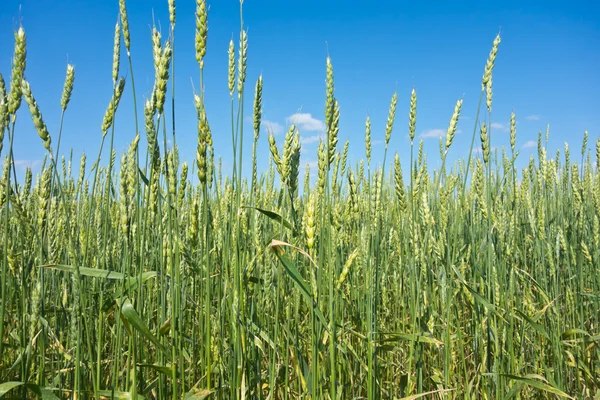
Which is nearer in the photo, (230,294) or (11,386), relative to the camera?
(11,386)

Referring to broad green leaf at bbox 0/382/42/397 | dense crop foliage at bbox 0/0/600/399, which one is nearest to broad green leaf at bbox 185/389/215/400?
dense crop foliage at bbox 0/0/600/399

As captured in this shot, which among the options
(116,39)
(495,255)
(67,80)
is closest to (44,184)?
(67,80)

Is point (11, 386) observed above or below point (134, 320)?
below

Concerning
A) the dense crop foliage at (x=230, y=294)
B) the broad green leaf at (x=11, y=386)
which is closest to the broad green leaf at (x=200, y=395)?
the dense crop foliage at (x=230, y=294)

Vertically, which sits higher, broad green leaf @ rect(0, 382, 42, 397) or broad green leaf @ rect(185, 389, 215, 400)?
broad green leaf @ rect(0, 382, 42, 397)

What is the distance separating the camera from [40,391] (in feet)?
3.37

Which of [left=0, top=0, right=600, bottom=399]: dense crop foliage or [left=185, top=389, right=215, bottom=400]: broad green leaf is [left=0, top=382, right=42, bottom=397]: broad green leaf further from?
[left=185, top=389, right=215, bottom=400]: broad green leaf

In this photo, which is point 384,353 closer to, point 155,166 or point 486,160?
point 486,160

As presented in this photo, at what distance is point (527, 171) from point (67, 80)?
3.93 metres

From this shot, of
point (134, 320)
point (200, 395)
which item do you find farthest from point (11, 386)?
point (200, 395)

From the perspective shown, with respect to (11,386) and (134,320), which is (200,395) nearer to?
(134,320)

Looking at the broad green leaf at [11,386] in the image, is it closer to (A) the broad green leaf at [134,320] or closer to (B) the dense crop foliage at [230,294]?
(B) the dense crop foliage at [230,294]

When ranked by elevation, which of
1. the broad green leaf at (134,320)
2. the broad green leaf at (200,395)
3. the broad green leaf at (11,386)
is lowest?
the broad green leaf at (200,395)

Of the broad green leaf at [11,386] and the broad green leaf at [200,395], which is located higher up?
the broad green leaf at [11,386]
